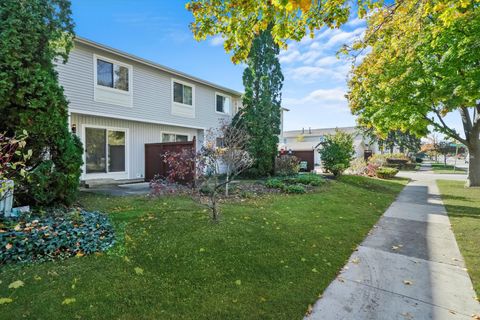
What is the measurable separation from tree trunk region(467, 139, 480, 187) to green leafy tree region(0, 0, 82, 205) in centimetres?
1814

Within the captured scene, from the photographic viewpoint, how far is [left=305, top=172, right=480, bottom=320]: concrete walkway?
273cm

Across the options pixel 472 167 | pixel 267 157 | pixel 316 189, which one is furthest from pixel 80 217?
pixel 472 167

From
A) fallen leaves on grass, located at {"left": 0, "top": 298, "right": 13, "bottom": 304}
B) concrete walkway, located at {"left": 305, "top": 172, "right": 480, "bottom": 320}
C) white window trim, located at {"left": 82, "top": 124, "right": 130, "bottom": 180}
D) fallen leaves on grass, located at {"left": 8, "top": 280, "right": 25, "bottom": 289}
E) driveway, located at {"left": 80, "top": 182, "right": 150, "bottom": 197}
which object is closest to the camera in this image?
fallen leaves on grass, located at {"left": 0, "top": 298, "right": 13, "bottom": 304}

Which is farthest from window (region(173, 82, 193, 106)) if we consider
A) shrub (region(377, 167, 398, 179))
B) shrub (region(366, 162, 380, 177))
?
shrub (region(377, 167, 398, 179))

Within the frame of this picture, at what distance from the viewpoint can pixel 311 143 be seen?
39531mm

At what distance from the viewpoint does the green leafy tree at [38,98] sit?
484cm

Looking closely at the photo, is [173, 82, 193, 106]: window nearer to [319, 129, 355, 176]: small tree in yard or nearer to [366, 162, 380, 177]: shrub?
[319, 129, 355, 176]: small tree in yard

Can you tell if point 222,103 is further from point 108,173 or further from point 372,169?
point 372,169

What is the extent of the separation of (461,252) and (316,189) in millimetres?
5862

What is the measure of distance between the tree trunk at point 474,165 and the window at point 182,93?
1559 centimetres

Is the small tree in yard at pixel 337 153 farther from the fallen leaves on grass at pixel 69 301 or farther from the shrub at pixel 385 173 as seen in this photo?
the fallen leaves on grass at pixel 69 301

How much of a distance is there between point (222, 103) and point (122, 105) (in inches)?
274

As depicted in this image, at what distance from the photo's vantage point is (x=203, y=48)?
31.3ft

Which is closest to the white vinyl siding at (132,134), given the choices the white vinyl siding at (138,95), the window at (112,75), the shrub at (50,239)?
the white vinyl siding at (138,95)
